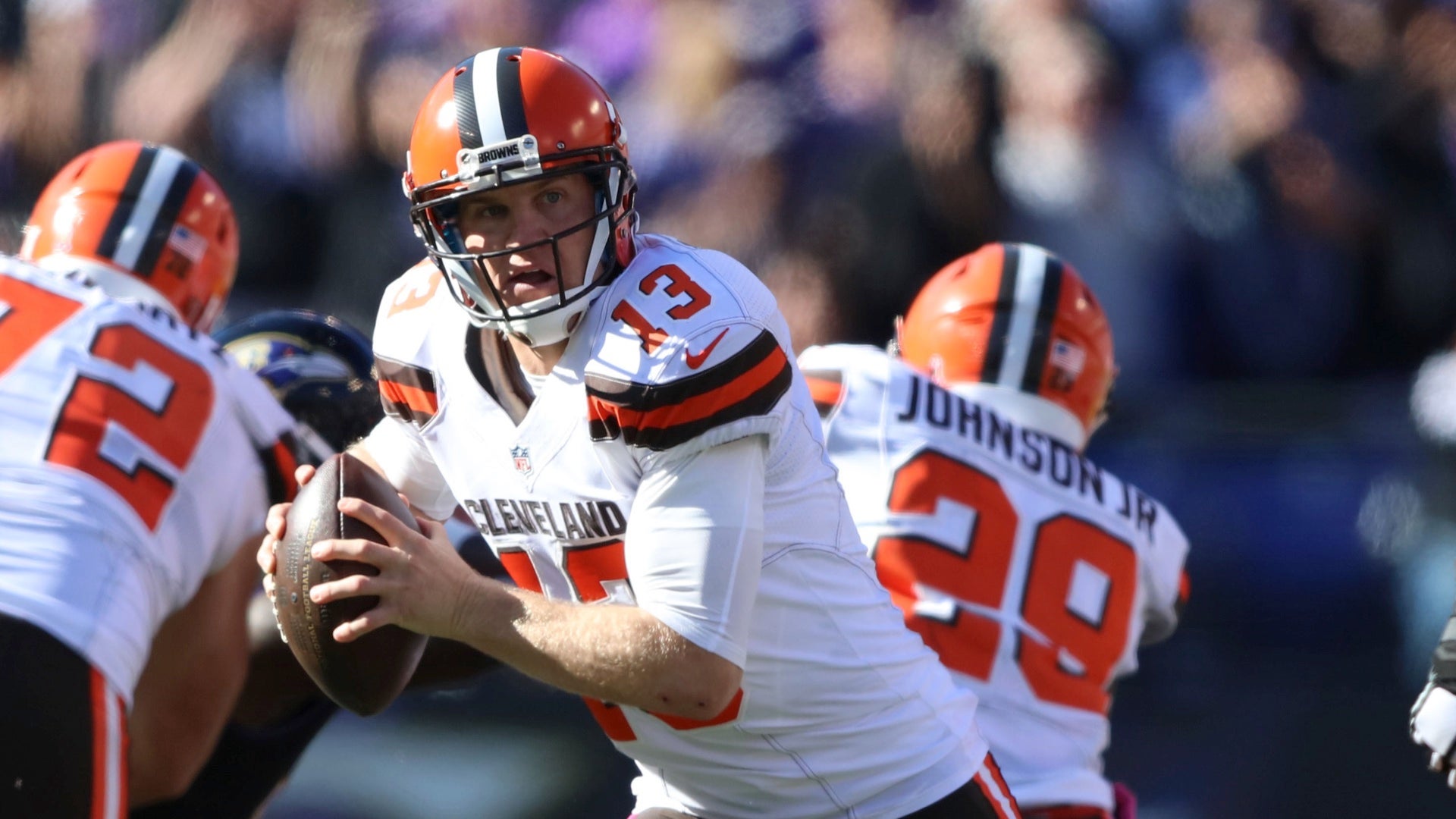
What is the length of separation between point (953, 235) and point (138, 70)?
3.44 m

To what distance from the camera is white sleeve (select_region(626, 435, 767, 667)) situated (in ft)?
8.54

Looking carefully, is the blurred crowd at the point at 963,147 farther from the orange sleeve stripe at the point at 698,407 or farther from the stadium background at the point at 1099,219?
the orange sleeve stripe at the point at 698,407

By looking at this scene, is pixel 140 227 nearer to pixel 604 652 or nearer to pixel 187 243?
pixel 187 243

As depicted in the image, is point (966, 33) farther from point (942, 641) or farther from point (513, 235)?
point (513, 235)

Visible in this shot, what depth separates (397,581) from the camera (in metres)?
2.56

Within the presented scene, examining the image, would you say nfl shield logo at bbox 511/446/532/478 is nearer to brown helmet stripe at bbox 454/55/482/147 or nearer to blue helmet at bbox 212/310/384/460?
brown helmet stripe at bbox 454/55/482/147

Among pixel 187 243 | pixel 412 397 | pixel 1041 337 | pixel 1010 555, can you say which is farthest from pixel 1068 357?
pixel 187 243

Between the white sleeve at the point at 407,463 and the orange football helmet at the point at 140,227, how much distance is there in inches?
59.8

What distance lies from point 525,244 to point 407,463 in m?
0.55

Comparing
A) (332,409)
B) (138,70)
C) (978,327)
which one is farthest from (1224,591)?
(138,70)

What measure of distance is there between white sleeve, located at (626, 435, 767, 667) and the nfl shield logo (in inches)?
9.8

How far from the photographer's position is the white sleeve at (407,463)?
315 cm

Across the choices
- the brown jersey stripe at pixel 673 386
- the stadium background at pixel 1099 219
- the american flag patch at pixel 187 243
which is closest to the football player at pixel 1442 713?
the brown jersey stripe at pixel 673 386

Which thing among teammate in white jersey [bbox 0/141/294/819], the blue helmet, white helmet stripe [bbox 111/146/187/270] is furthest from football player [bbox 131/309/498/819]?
white helmet stripe [bbox 111/146/187/270]
